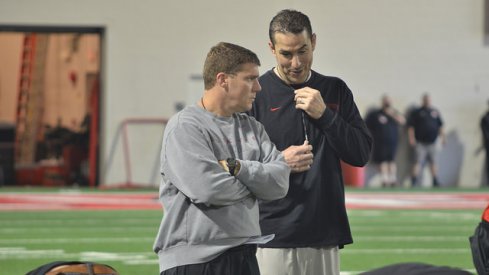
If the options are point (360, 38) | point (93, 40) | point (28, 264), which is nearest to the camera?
point (28, 264)

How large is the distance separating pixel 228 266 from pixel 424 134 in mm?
20345

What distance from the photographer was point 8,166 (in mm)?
25406

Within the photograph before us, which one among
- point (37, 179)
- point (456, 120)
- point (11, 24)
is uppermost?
point (11, 24)

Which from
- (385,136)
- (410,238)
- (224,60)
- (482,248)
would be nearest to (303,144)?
(224,60)

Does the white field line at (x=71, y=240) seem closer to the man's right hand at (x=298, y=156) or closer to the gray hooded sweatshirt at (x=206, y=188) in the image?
the man's right hand at (x=298, y=156)

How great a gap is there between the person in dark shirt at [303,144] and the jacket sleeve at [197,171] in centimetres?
77

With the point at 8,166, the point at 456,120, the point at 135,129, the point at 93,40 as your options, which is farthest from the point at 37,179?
the point at 456,120

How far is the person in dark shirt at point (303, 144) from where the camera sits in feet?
16.1

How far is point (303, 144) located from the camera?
16.2 feet

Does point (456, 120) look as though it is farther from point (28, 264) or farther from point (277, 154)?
point (277, 154)

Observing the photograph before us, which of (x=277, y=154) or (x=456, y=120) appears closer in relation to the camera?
(x=277, y=154)

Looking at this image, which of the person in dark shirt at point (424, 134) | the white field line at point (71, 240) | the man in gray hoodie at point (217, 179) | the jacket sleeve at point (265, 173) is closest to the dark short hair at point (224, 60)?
the man in gray hoodie at point (217, 179)

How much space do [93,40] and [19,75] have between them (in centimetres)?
252

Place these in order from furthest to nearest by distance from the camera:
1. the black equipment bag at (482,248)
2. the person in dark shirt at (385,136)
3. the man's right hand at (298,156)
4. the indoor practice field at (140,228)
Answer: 1. the person in dark shirt at (385,136)
2. the indoor practice field at (140,228)
3. the black equipment bag at (482,248)
4. the man's right hand at (298,156)
